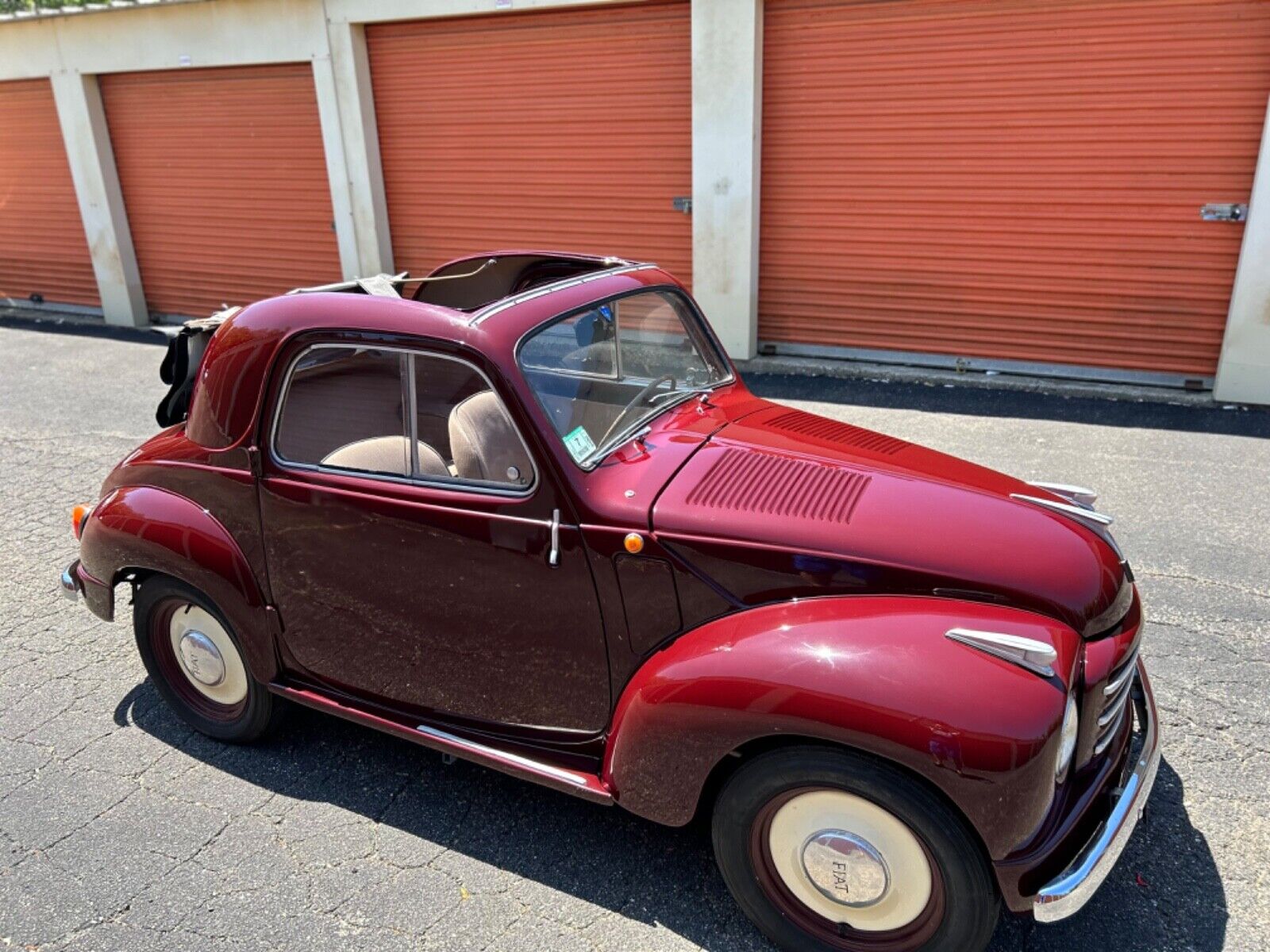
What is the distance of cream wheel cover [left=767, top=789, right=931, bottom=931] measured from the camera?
7.43 ft

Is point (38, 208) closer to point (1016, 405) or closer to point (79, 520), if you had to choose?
point (79, 520)

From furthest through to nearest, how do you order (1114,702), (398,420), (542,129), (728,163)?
1. (542,129)
2. (728,163)
3. (398,420)
4. (1114,702)

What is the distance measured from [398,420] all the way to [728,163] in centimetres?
593

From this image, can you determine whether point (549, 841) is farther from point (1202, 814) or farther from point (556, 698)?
point (1202, 814)

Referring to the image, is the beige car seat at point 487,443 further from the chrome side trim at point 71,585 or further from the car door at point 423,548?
the chrome side trim at point 71,585

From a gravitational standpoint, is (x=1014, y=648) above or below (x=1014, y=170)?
below

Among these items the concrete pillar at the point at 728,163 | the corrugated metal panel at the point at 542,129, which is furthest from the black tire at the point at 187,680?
the corrugated metal panel at the point at 542,129

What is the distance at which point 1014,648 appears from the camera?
221 centimetres

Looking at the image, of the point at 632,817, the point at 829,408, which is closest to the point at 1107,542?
the point at 632,817

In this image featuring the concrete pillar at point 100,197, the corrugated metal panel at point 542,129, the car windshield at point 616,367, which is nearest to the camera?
the car windshield at point 616,367

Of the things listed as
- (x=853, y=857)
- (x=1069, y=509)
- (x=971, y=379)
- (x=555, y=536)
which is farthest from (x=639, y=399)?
(x=971, y=379)

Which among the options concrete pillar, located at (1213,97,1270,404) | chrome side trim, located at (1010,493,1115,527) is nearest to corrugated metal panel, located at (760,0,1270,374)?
concrete pillar, located at (1213,97,1270,404)

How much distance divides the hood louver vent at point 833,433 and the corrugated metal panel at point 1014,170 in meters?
4.98

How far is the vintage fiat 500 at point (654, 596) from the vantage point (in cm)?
221
